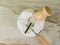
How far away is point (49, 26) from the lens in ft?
3.30

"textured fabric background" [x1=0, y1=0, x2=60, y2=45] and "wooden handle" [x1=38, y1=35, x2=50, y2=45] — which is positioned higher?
"textured fabric background" [x1=0, y1=0, x2=60, y2=45]

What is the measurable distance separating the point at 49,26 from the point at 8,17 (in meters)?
0.22

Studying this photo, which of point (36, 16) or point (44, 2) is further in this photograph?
point (44, 2)

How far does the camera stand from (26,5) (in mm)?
1016

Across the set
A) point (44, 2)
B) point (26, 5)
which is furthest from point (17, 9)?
point (44, 2)

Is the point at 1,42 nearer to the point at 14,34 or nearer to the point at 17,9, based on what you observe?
the point at 14,34

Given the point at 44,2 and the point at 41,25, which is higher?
the point at 44,2

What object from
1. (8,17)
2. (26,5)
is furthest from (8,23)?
(26,5)

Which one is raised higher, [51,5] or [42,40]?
[51,5]

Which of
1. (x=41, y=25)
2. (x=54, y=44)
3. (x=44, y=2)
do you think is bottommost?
(x=54, y=44)

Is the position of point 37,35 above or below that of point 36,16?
below

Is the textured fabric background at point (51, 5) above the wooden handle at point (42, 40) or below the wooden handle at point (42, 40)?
above

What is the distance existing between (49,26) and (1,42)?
27 centimetres

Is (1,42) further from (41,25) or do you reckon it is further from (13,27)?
(41,25)
